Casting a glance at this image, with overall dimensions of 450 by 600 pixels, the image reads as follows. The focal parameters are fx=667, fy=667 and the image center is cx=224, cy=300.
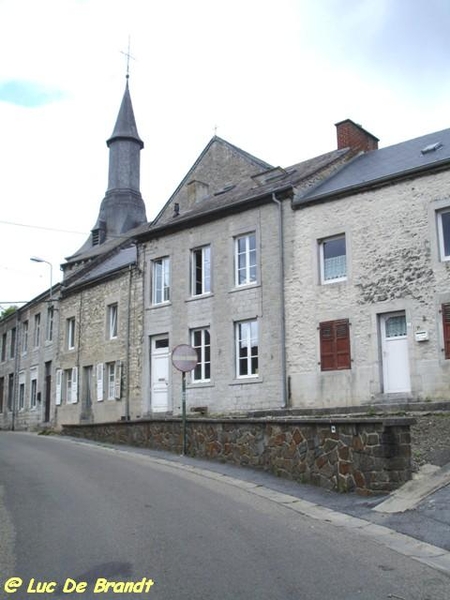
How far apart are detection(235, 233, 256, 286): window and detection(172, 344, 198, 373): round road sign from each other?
239 inches

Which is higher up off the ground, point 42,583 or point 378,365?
point 378,365

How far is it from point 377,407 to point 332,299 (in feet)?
12.3

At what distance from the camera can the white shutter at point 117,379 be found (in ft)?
80.6

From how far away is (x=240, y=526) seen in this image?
802cm

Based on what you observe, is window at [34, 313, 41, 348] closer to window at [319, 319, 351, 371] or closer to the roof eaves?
the roof eaves

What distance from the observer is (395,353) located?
17328 mm

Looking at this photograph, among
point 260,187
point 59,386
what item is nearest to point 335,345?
point 260,187

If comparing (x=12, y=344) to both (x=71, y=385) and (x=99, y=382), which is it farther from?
(x=99, y=382)

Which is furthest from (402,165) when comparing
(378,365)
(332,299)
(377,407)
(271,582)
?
(271,582)

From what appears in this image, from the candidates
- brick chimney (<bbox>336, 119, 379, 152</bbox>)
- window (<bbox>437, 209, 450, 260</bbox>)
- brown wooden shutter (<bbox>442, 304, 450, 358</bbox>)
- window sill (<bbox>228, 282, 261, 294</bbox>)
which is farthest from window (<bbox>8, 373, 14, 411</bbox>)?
window (<bbox>437, 209, 450, 260</bbox>)

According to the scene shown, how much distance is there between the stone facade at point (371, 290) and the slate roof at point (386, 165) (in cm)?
27

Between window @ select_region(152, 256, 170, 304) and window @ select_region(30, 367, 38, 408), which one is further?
window @ select_region(30, 367, 38, 408)

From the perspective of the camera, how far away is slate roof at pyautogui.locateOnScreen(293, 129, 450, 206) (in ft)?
58.7

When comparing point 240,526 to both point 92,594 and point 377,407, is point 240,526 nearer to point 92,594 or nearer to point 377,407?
point 92,594
